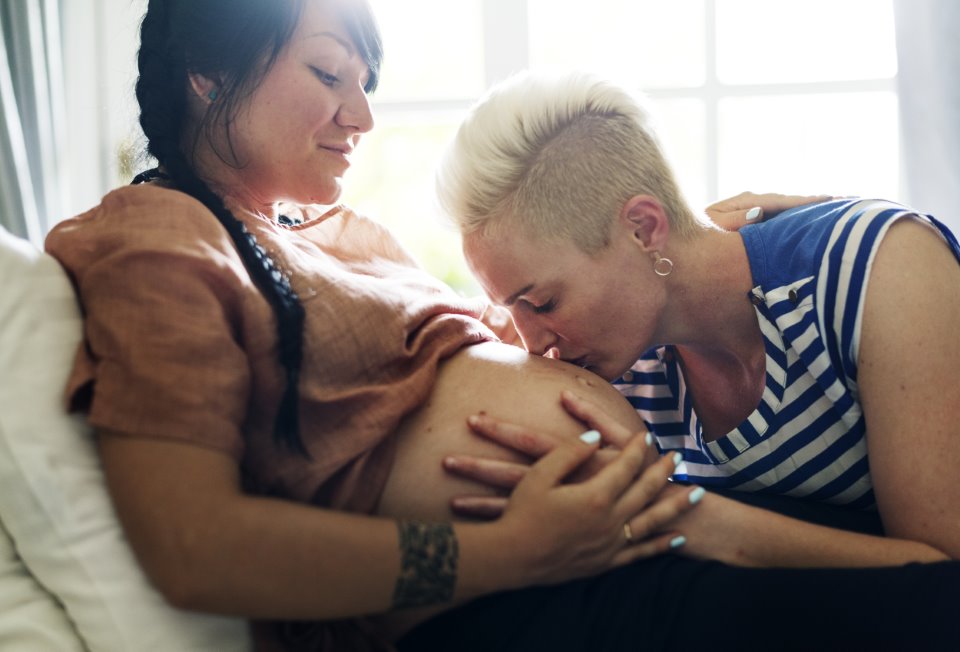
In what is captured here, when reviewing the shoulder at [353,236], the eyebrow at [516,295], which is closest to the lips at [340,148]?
the shoulder at [353,236]

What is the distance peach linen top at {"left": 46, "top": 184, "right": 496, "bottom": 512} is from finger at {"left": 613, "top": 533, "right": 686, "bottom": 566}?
0.31 metres

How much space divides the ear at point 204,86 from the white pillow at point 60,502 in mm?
426

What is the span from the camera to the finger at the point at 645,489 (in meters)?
1.05

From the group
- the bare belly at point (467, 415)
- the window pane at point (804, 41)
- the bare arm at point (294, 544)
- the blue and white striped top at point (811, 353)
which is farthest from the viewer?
the window pane at point (804, 41)

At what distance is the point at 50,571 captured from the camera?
94 centimetres

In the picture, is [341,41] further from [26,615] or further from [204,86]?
[26,615]

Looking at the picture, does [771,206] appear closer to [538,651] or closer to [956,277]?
[956,277]

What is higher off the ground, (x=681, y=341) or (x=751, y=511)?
(x=681, y=341)

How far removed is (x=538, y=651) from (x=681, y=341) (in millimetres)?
622

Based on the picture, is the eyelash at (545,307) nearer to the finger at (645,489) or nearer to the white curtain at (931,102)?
the finger at (645,489)

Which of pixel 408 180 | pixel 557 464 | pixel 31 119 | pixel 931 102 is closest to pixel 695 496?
pixel 557 464

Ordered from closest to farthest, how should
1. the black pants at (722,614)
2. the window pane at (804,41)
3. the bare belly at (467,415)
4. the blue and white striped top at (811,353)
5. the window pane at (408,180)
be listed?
the black pants at (722,614) < the bare belly at (467,415) < the blue and white striped top at (811,353) < the window pane at (804,41) < the window pane at (408,180)

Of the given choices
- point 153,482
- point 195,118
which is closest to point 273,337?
point 153,482

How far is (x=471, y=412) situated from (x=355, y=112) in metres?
0.53
